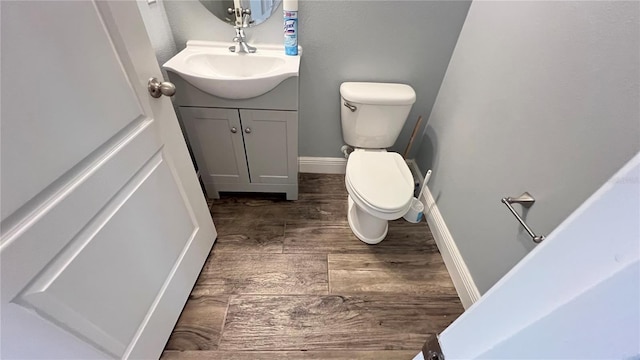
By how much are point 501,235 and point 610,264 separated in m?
0.88

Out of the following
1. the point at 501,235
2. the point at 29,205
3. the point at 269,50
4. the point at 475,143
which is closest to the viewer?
the point at 29,205

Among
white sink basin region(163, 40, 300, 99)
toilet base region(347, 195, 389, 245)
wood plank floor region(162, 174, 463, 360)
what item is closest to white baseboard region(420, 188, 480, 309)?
wood plank floor region(162, 174, 463, 360)

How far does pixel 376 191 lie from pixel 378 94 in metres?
0.54

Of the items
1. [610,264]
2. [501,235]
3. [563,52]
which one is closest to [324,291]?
[501,235]

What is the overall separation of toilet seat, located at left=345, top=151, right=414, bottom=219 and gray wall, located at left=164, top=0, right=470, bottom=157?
46 centimetres

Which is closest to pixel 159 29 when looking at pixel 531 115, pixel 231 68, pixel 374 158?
pixel 231 68

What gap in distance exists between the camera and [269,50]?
53.9 inches

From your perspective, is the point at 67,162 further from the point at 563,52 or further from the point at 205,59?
the point at 563,52

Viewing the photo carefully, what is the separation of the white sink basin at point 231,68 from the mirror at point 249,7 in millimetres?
125

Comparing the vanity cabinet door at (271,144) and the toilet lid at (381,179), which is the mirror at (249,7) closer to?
the vanity cabinet door at (271,144)

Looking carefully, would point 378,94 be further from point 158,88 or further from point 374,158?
point 158,88

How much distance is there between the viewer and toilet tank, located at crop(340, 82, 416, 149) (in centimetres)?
134

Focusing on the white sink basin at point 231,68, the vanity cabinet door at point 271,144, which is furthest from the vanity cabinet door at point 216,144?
the white sink basin at point 231,68

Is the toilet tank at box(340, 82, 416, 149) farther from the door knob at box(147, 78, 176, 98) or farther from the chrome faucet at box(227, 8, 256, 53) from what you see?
the door knob at box(147, 78, 176, 98)
